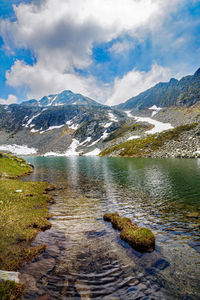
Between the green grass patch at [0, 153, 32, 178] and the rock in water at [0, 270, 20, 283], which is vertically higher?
the green grass patch at [0, 153, 32, 178]

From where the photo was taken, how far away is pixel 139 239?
11.7 meters

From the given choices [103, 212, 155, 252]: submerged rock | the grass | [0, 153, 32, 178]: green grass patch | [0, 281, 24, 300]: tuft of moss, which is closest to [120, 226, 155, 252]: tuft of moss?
[103, 212, 155, 252]: submerged rock

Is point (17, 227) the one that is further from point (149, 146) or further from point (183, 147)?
point (149, 146)

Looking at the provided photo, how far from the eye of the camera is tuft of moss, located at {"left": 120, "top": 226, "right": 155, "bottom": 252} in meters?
11.3

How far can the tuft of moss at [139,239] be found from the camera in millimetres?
11297

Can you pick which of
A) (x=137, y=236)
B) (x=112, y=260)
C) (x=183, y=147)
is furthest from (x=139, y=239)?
(x=183, y=147)

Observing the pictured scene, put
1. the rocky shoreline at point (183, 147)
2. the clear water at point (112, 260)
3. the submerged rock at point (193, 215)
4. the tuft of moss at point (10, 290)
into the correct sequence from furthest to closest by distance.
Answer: the rocky shoreline at point (183, 147), the submerged rock at point (193, 215), the clear water at point (112, 260), the tuft of moss at point (10, 290)

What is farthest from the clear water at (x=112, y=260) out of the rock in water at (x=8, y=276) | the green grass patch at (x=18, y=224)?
the green grass patch at (x=18, y=224)

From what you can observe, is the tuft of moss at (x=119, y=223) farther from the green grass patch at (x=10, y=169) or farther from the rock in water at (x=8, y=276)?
the green grass patch at (x=10, y=169)

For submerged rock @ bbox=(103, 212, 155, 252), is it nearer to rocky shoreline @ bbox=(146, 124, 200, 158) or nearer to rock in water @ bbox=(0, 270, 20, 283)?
rock in water @ bbox=(0, 270, 20, 283)

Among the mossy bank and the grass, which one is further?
the grass

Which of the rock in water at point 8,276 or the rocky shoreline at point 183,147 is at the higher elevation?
the rocky shoreline at point 183,147

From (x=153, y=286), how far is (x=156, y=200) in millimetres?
15906

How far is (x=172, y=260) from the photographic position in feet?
33.0
